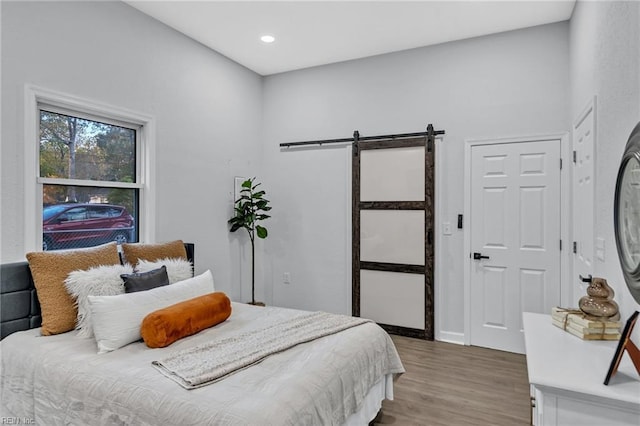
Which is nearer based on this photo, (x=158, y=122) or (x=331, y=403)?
(x=331, y=403)

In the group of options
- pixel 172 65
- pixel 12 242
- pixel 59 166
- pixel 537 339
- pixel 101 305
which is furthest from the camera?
pixel 172 65

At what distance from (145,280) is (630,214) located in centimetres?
A: 266

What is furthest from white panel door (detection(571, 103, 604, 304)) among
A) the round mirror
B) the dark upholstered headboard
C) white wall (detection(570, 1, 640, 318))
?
the dark upholstered headboard

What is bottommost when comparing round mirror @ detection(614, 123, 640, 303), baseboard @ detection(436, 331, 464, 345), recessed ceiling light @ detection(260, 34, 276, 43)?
baseboard @ detection(436, 331, 464, 345)

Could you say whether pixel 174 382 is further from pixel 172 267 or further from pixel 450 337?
pixel 450 337

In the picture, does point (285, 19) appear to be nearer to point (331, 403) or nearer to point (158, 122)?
point (158, 122)

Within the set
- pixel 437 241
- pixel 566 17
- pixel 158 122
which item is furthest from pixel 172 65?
pixel 566 17

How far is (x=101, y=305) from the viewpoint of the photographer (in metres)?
2.16

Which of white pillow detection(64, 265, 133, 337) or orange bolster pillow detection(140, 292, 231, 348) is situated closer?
orange bolster pillow detection(140, 292, 231, 348)

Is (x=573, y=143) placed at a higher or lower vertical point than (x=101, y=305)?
higher

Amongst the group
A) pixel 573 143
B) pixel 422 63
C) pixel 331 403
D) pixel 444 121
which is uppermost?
pixel 422 63

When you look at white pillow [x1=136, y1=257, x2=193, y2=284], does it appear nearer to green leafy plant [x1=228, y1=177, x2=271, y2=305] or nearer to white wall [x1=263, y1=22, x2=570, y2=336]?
green leafy plant [x1=228, y1=177, x2=271, y2=305]

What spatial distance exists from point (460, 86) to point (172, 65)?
9.33ft

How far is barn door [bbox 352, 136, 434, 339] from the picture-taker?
13.3 feet
